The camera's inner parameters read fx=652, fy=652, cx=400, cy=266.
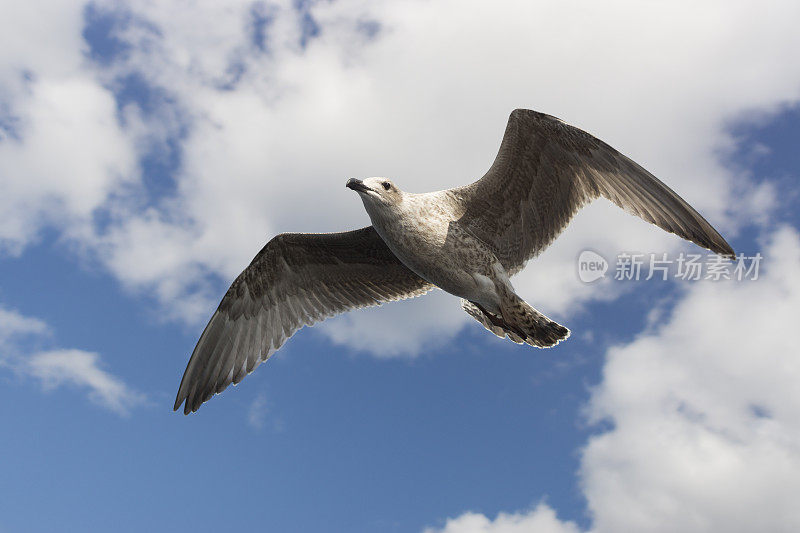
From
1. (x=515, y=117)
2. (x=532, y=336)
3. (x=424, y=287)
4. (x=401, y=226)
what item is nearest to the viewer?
(x=401, y=226)

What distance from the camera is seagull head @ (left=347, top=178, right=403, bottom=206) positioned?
698 cm

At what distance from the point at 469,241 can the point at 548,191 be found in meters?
1.23

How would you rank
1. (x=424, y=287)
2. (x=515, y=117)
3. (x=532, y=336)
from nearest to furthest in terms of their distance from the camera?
(x=515, y=117)
(x=532, y=336)
(x=424, y=287)

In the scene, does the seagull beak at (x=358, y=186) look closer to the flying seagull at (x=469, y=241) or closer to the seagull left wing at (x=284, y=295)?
the flying seagull at (x=469, y=241)

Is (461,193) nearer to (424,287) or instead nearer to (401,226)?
(401,226)

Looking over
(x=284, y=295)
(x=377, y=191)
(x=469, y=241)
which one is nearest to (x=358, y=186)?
(x=377, y=191)

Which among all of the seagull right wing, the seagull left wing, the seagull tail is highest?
the seagull left wing

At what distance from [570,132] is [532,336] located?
264 cm

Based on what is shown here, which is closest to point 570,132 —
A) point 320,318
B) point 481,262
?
point 481,262

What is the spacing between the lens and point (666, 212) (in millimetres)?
7629

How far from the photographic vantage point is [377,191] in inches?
279

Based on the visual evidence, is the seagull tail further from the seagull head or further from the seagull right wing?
the seagull head

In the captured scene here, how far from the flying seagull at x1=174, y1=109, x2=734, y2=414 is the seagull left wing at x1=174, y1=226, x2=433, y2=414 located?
0.05 feet

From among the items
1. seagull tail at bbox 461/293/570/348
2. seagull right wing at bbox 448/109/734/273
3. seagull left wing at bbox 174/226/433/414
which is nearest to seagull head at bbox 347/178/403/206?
seagull right wing at bbox 448/109/734/273
